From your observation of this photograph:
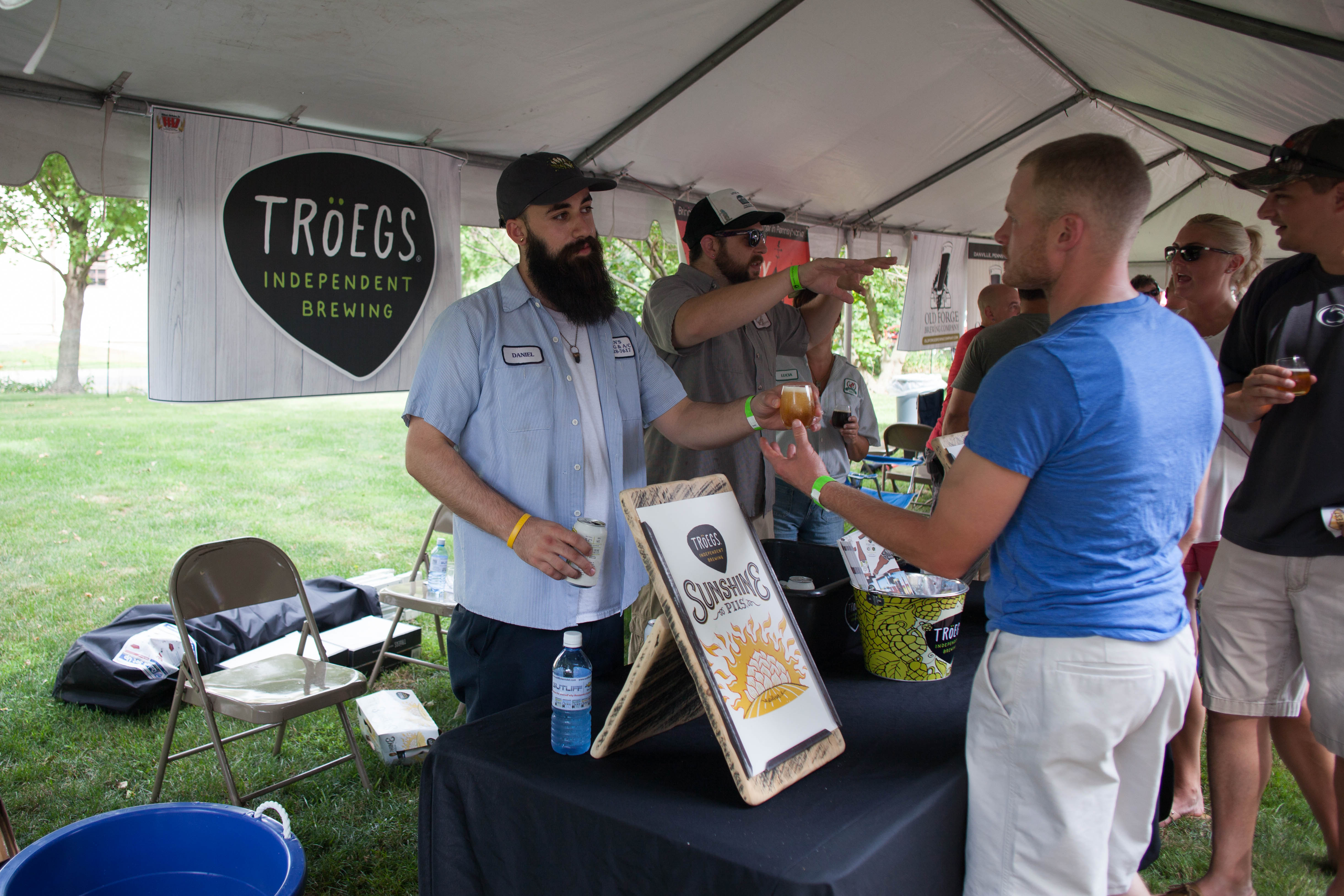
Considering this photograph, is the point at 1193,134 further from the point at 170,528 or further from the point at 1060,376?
the point at 170,528

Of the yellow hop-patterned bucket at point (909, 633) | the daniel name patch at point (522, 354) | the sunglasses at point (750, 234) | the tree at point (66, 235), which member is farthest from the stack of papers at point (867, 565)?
the tree at point (66, 235)

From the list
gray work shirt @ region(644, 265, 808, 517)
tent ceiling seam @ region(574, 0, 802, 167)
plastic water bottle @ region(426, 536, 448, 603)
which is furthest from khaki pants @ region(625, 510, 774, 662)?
tent ceiling seam @ region(574, 0, 802, 167)

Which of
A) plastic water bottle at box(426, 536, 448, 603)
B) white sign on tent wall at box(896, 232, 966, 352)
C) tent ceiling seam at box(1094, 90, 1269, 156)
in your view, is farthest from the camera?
white sign on tent wall at box(896, 232, 966, 352)

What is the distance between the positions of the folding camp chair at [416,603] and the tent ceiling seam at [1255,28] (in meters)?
3.30

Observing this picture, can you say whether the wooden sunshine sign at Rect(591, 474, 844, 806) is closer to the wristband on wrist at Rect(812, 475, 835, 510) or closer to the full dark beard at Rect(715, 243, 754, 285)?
the wristband on wrist at Rect(812, 475, 835, 510)

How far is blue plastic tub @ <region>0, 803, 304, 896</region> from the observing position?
64.0 inches

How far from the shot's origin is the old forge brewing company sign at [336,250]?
303 cm

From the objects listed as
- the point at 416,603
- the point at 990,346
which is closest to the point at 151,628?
the point at 416,603

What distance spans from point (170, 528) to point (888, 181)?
22.3ft

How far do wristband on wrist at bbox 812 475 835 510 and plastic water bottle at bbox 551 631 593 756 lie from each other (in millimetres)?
509

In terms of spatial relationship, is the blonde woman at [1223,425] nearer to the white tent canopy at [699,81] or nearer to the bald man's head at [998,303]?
the white tent canopy at [699,81]

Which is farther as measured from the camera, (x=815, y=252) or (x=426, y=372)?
(x=815, y=252)

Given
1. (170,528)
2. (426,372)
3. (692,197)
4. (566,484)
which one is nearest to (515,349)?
(426,372)

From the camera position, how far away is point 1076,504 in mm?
1284
